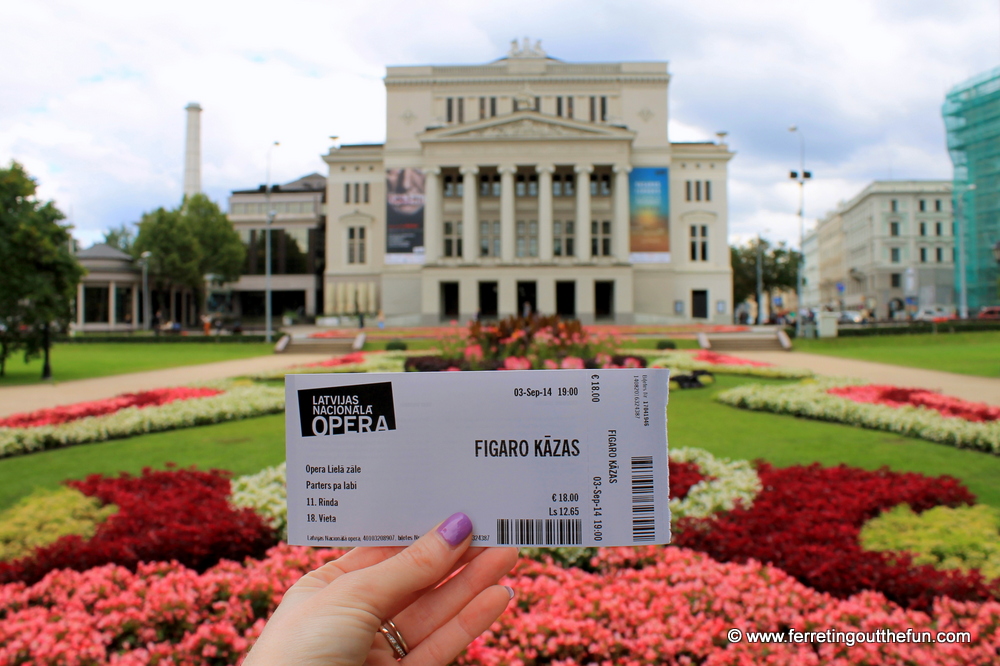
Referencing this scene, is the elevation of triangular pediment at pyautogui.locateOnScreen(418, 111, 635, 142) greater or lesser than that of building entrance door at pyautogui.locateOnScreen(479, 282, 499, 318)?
greater

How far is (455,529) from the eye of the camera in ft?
4.47

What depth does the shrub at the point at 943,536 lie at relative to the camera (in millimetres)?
3828

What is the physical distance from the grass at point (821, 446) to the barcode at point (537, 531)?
5.99 meters

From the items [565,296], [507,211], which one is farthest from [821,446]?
[565,296]

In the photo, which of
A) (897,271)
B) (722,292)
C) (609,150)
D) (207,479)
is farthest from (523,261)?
(897,271)

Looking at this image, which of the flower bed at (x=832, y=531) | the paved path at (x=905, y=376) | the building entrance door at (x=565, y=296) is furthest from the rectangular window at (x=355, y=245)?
the flower bed at (x=832, y=531)

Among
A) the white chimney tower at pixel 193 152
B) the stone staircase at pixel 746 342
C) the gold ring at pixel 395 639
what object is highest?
the white chimney tower at pixel 193 152

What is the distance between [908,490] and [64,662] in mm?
6153

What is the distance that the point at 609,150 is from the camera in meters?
49.2

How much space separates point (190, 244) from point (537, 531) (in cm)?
5758

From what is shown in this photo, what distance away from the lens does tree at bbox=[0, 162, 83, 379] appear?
55.1ft

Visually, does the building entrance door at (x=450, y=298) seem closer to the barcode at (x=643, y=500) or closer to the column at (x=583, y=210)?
the column at (x=583, y=210)

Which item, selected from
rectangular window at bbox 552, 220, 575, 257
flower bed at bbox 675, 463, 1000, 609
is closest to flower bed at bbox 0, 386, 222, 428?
flower bed at bbox 675, 463, 1000, 609

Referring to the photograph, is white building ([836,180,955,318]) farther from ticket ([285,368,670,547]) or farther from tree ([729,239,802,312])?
ticket ([285,368,670,547])
